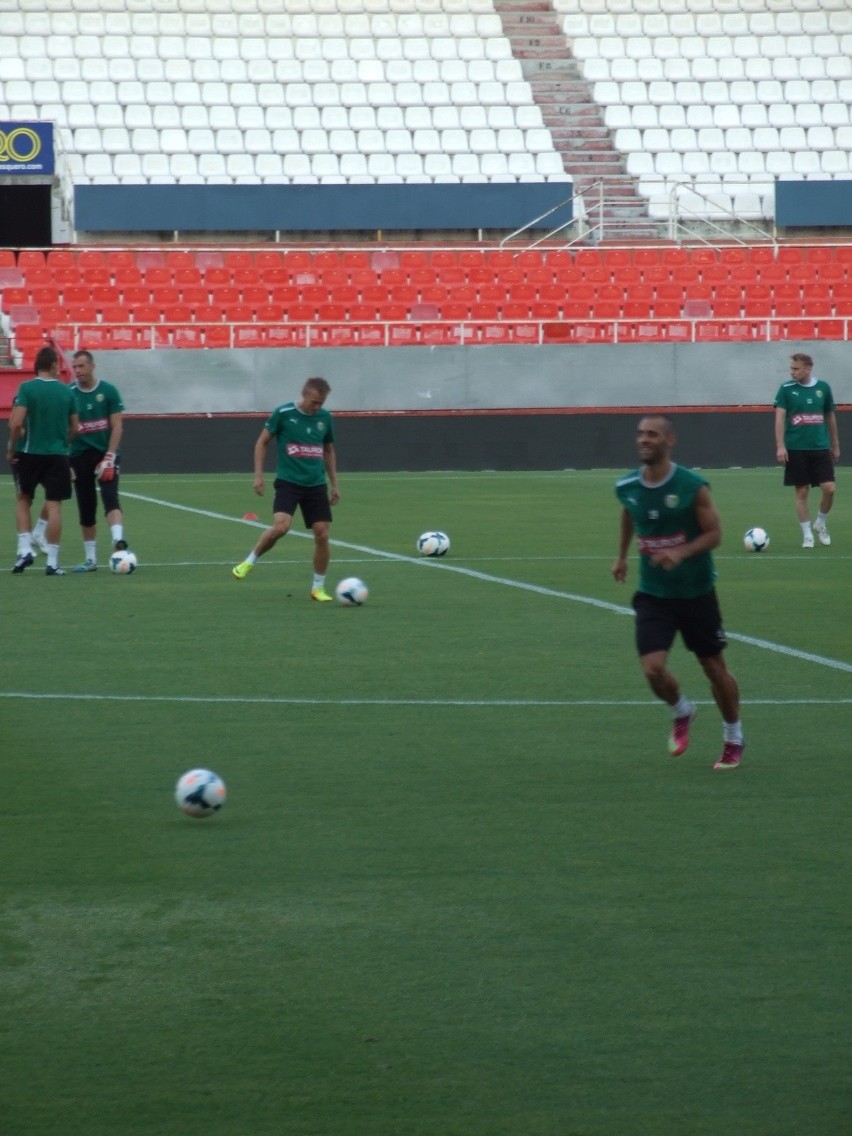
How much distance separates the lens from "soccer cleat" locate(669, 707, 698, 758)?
890 cm

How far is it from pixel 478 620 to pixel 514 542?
6241 millimetres

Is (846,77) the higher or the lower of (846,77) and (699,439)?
the higher

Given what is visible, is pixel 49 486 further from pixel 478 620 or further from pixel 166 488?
pixel 166 488

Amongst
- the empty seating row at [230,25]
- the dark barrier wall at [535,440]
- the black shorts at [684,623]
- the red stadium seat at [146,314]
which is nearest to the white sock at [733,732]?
the black shorts at [684,623]

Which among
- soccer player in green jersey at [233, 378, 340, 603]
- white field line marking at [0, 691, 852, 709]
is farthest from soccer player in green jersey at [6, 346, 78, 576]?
white field line marking at [0, 691, 852, 709]

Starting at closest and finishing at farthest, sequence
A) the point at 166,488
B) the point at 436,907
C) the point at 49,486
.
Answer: the point at 436,907, the point at 49,486, the point at 166,488

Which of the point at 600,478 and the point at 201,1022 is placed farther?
the point at 600,478

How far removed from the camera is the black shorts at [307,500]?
50.2 feet

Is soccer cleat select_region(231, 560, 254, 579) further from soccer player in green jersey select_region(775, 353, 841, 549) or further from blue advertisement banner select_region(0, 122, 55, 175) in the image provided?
blue advertisement banner select_region(0, 122, 55, 175)

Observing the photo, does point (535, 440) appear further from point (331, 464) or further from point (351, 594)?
point (351, 594)

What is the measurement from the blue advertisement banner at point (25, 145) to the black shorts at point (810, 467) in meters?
19.6

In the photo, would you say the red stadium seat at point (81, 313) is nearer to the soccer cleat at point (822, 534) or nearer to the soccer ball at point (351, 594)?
the soccer cleat at point (822, 534)

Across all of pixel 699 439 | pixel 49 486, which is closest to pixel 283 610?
pixel 49 486

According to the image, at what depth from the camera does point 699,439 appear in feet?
109
